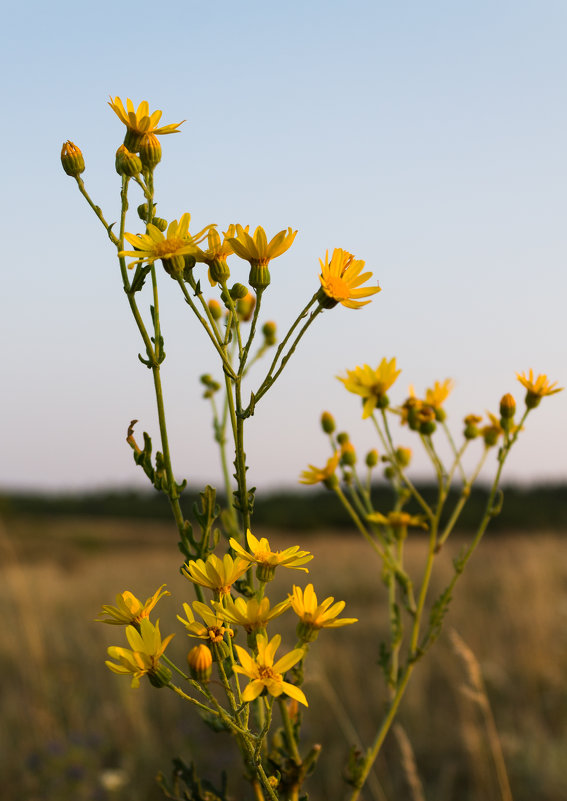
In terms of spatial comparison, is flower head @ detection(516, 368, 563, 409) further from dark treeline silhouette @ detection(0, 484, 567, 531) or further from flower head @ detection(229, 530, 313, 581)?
dark treeline silhouette @ detection(0, 484, 567, 531)

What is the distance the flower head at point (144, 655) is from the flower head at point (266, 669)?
0.10 metres

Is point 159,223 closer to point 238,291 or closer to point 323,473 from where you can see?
point 238,291

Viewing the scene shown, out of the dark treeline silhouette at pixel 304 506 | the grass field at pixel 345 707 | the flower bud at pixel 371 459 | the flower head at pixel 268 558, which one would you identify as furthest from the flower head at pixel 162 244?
the dark treeline silhouette at pixel 304 506

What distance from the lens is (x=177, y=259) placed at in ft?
2.87

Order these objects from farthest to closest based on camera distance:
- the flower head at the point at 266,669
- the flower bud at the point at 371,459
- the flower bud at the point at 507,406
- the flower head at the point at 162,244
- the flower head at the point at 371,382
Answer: the flower bud at the point at 371,459
the flower bud at the point at 507,406
the flower head at the point at 371,382
the flower head at the point at 162,244
the flower head at the point at 266,669

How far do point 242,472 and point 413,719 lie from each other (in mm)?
3775

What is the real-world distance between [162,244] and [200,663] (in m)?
0.53

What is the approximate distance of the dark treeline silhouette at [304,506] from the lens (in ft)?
49.3

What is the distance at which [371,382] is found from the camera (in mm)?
1166

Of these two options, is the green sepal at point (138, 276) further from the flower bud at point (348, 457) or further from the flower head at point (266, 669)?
the flower bud at point (348, 457)

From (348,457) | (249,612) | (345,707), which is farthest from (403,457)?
(345,707)

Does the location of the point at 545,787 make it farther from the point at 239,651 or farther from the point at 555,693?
the point at 239,651

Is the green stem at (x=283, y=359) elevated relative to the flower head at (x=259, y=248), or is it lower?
lower

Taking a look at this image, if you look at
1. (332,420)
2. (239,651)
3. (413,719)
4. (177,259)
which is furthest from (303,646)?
(413,719)
